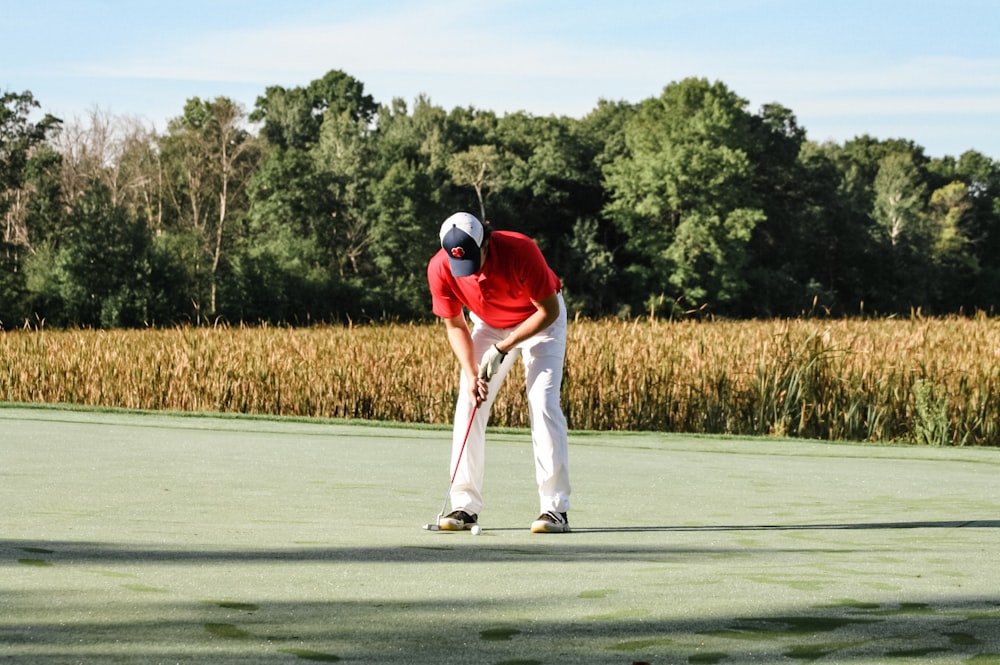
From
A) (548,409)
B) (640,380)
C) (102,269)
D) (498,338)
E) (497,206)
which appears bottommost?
(640,380)

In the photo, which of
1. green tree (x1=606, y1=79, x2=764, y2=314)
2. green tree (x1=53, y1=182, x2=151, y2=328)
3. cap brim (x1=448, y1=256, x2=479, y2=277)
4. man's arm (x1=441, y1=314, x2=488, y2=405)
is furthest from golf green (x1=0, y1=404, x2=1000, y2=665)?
green tree (x1=606, y1=79, x2=764, y2=314)

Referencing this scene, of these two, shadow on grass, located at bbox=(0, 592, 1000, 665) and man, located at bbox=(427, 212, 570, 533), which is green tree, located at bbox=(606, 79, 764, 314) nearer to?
man, located at bbox=(427, 212, 570, 533)

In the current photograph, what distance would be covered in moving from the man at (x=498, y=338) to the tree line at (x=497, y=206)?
160 feet

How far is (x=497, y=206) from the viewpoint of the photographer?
7044 centimetres

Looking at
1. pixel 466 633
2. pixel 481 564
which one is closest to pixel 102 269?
pixel 481 564

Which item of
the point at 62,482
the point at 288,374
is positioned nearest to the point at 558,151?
the point at 288,374

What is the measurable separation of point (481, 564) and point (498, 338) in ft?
6.36

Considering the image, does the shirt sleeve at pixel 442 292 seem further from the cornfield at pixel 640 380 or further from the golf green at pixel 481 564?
the cornfield at pixel 640 380

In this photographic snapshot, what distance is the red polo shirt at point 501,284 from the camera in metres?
6.48

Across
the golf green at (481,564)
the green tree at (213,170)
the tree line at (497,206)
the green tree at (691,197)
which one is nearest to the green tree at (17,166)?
the tree line at (497,206)

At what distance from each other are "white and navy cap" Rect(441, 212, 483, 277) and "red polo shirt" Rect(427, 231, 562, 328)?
0.10 m

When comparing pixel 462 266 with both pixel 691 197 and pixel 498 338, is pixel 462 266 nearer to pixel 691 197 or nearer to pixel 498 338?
pixel 498 338

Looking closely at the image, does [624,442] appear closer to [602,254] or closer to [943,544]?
[943,544]

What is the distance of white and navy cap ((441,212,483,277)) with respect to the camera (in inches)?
247
